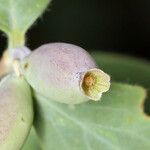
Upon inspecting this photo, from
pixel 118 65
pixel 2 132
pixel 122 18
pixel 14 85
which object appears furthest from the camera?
pixel 122 18

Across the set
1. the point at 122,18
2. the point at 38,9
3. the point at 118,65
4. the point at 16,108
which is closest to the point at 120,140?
the point at 16,108

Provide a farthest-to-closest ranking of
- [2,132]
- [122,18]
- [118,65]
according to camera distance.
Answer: [122,18]
[118,65]
[2,132]

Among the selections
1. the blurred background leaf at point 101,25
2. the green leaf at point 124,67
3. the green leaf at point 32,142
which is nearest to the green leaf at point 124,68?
the green leaf at point 124,67

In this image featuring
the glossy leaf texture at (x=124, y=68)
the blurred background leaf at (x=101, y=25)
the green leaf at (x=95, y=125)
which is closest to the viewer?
the green leaf at (x=95, y=125)

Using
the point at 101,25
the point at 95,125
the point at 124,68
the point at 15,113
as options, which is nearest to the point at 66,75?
the point at 15,113

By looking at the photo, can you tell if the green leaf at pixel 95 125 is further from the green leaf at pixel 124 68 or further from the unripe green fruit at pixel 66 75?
the green leaf at pixel 124 68

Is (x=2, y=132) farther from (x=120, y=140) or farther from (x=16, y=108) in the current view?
(x=120, y=140)
